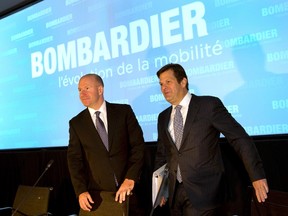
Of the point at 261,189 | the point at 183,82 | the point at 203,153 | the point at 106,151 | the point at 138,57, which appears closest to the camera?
the point at 261,189

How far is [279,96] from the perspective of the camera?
264cm

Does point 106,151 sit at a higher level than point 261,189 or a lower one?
higher

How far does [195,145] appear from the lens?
2.20 m

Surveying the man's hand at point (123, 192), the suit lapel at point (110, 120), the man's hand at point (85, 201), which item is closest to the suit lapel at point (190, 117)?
the man's hand at point (123, 192)

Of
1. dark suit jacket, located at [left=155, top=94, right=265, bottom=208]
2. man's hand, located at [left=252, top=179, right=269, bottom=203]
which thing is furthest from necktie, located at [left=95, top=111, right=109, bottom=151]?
man's hand, located at [left=252, top=179, right=269, bottom=203]

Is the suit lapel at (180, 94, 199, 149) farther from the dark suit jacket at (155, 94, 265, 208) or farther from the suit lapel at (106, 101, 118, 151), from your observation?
the suit lapel at (106, 101, 118, 151)

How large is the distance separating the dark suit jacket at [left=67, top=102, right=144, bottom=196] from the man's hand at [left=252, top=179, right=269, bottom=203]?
0.80 meters

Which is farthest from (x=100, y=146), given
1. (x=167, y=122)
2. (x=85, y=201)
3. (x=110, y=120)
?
(x=167, y=122)

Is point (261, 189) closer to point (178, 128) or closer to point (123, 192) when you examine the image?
point (178, 128)

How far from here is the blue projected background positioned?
2723mm

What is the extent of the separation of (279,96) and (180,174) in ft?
3.09

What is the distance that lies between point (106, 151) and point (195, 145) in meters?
0.64

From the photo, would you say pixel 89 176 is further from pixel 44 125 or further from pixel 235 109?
pixel 44 125

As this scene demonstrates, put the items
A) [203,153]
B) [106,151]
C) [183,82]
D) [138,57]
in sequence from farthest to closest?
[138,57]
[106,151]
[183,82]
[203,153]
